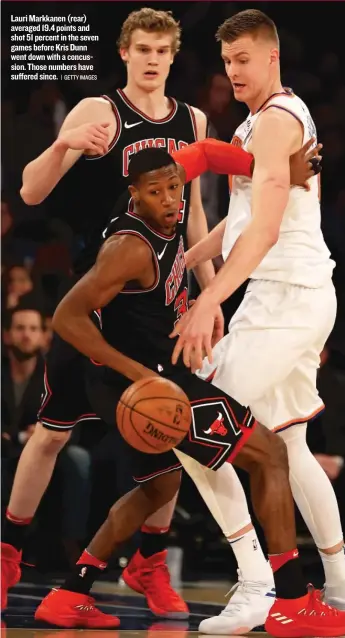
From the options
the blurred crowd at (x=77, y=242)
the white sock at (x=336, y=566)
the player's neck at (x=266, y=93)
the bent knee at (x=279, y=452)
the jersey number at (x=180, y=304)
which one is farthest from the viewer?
the blurred crowd at (x=77, y=242)

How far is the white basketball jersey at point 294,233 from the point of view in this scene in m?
4.55

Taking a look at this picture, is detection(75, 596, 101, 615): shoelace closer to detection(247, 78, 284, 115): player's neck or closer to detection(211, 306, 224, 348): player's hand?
detection(211, 306, 224, 348): player's hand

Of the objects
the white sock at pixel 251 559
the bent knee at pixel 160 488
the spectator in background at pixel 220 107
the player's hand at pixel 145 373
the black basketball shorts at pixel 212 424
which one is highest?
the spectator in background at pixel 220 107

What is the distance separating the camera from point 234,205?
15.5ft

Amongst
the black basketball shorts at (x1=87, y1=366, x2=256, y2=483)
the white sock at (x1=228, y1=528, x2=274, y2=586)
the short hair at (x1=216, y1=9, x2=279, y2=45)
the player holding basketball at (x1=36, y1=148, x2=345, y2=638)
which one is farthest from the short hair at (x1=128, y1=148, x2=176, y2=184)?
the white sock at (x1=228, y1=528, x2=274, y2=586)

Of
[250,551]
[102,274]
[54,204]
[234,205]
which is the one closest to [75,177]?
[54,204]

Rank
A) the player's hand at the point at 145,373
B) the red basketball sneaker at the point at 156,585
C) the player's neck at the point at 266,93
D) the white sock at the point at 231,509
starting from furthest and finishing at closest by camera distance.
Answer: the red basketball sneaker at the point at 156,585
the player's neck at the point at 266,93
the white sock at the point at 231,509
the player's hand at the point at 145,373

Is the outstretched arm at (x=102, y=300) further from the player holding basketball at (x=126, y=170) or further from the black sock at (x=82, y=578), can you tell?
the black sock at (x=82, y=578)

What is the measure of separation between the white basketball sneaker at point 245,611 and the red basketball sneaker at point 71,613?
465 mm

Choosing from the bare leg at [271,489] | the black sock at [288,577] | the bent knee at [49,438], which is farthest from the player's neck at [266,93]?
the black sock at [288,577]

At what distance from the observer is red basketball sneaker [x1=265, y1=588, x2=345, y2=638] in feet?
13.3

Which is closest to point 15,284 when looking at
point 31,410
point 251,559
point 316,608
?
point 31,410

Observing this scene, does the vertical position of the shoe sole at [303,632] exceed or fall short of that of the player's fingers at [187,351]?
it falls short

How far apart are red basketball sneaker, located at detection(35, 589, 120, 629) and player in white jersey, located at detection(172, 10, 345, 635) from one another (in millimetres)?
471
